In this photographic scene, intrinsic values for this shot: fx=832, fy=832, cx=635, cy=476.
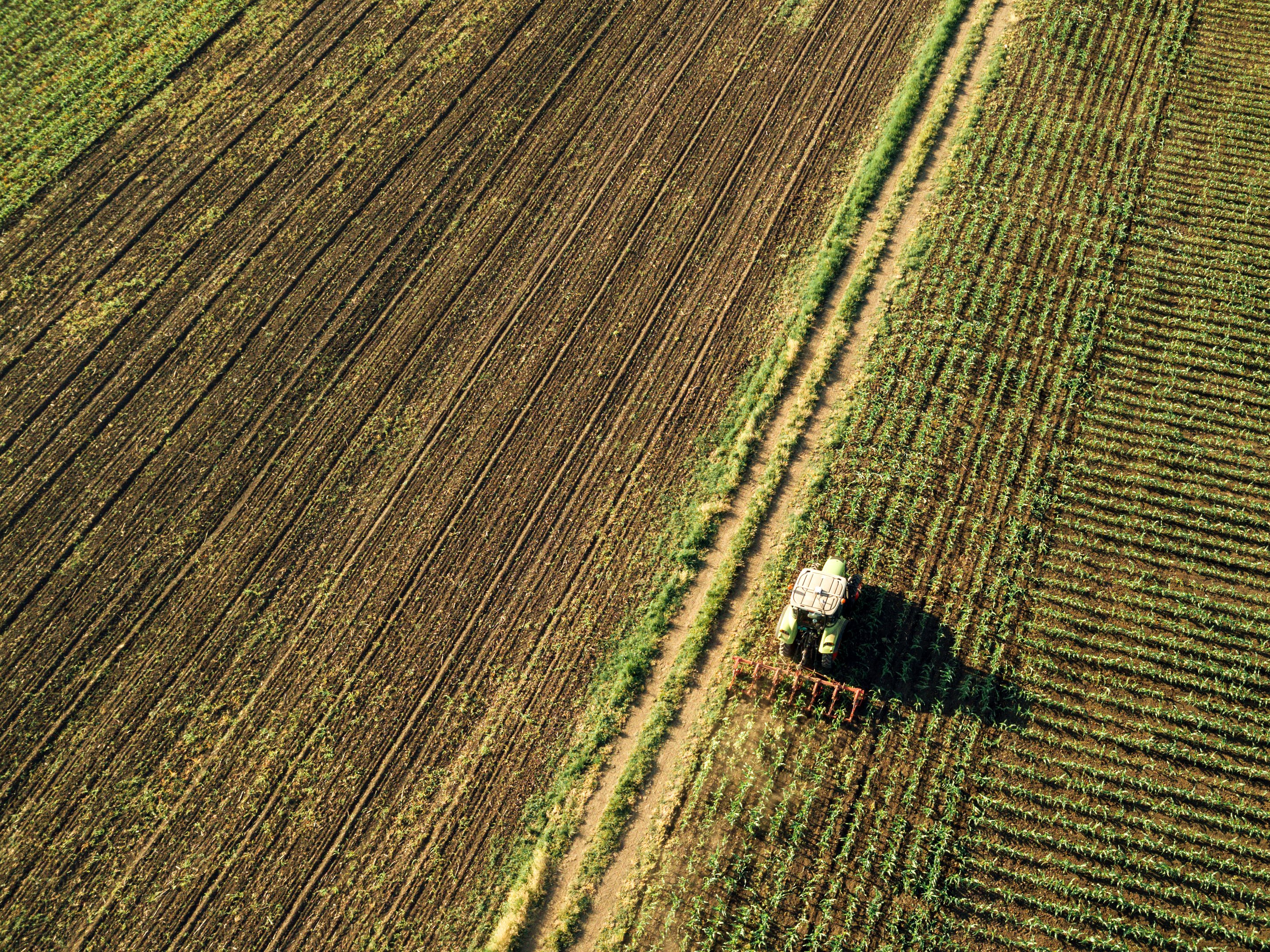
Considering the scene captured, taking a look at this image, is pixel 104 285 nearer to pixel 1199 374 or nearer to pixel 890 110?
pixel 890 110

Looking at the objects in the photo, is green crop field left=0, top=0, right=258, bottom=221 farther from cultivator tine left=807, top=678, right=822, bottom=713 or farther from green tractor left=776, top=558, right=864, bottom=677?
cultivator tine left=807, top=678, right=822, bottom=713

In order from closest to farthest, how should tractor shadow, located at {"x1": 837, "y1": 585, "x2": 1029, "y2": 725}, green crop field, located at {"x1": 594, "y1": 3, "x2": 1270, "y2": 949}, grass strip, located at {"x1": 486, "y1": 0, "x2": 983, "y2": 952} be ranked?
1. green crop field, located at {"x1": 594, "y1": 3, "x2": 1270, "y2": 949}
2. grass strip, located at {"x1": 486, "y1": 0, "x2": 983, "y2": 952}
3. tractor shadow, located at {"x1": 837, "y1": 585, "x2": 1029, "y2": 725}

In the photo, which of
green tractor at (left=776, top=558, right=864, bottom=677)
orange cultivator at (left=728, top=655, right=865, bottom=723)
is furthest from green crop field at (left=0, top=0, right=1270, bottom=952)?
green tractor at (left=776, top=558, right=864, bottom=677)

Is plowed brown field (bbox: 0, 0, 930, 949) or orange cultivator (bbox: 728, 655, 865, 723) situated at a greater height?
plowed brown field (bbox: 0, 0, 930, 949)

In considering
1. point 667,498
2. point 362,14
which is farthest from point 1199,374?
point 362,14

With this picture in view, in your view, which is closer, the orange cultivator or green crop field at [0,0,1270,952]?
green crop field at [0,0,1270,952]

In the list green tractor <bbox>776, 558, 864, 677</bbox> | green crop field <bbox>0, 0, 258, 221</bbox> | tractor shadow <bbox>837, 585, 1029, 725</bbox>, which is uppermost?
green crop field <bbox>0, 0, 258, 221</bbox>

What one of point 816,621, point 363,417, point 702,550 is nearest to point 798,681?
point 816,621

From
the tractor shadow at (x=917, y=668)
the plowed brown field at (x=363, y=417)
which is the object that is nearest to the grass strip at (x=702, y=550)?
the plowed brown field at (x=363, y=417)
